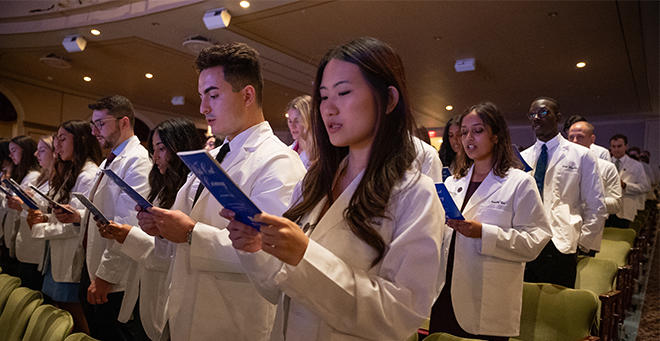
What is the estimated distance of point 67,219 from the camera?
2.64 metres

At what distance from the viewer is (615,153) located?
6.80m

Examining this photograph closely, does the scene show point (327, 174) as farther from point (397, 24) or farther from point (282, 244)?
point (397, 24)

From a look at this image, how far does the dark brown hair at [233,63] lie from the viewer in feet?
5.66

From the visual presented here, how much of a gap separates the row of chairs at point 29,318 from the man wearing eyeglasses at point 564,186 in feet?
9.19

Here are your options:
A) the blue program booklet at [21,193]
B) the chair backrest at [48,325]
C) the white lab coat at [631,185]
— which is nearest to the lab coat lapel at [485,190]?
the chair backrest at [48,325]

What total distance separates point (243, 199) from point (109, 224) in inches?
57.1

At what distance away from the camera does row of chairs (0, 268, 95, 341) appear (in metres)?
1.63

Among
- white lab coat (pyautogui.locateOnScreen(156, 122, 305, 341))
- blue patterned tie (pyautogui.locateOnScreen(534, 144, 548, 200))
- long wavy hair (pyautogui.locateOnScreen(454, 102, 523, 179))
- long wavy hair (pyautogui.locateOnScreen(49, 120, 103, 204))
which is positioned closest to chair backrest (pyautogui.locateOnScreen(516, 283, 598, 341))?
long wavy hair (pyautogui.locateOnScreen(454, 102, 523, 179))

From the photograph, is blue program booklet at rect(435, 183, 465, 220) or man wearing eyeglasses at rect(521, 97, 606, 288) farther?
man wearing eyeglasses at rect(521, 97, 606, 288)

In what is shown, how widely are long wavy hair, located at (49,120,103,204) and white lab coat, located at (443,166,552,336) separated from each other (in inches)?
107

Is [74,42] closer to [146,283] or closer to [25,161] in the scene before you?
[25,161]

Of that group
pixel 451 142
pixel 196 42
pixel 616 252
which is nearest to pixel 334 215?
pixel 451 142

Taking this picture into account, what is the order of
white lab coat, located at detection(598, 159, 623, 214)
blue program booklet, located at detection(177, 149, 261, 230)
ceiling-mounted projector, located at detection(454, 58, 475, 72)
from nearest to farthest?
blue program booklet, located at detection(177, 149, 261, 230) → white lab coat, located at detection(598, 159, 623, 214) → ceiling-mounted projector, located at detection(454, 58, 475, 72)

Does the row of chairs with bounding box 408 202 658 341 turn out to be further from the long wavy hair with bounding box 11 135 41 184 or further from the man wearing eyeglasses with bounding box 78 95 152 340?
the long wavy hair with bounding box 11 135 41 184
